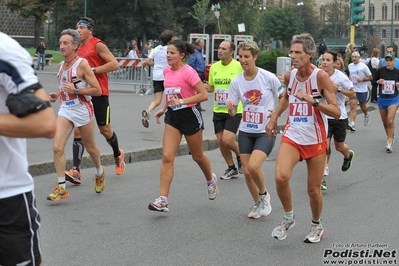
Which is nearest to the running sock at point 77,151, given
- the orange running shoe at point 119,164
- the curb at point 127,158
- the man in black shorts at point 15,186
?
the orange running shoe at point 119,164

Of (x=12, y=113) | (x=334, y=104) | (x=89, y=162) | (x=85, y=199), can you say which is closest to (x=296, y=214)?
(x=334, y=104)

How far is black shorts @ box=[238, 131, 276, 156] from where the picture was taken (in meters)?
8.26

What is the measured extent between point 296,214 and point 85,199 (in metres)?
2.47

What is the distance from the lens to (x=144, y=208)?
880 cm

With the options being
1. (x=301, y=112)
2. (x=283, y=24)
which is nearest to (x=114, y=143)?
(x=301, y=112)

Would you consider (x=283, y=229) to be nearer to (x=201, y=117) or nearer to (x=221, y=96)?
(x=201, y=117)

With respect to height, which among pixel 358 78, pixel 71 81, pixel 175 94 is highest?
pixel 71 81

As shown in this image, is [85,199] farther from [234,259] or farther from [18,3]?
[18,3]

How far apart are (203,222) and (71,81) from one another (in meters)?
2.26

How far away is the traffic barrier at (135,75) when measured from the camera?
27.9 meters

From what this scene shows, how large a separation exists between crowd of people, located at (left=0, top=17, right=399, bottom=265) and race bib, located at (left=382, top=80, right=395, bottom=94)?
11.1 ft

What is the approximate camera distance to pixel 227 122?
34.6 feet

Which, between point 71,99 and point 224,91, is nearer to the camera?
point 71,99

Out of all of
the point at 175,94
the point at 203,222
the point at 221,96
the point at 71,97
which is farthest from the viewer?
the point at 221,96
